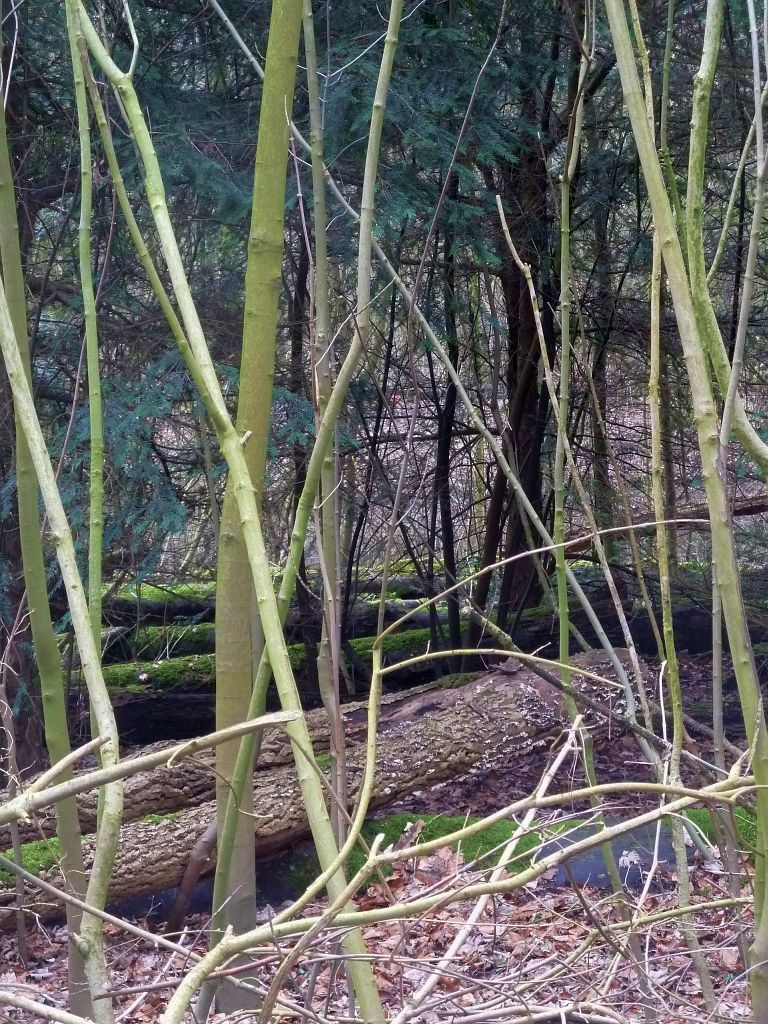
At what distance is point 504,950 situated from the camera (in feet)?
11.5

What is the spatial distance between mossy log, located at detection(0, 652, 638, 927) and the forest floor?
18 centimetres

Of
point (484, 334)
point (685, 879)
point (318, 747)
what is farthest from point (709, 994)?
point (484, 334)

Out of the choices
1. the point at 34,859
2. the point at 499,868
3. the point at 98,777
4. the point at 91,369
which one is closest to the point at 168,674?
the point at 34,859

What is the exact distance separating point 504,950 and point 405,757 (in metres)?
1.44

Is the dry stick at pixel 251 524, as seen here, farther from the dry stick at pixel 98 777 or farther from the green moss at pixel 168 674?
the green moss at pixel 168 674

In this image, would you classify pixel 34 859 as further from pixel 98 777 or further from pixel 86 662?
pixel 98 777

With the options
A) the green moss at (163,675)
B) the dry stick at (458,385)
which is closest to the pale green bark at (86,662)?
the dry stick at (458,385)

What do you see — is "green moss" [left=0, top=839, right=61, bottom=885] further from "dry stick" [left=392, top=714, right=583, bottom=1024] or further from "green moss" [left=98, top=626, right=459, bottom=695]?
"dry stick" [left=392, top=714, right=583, bottom=1024]

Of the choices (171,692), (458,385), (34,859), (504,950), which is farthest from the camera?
(171,692)

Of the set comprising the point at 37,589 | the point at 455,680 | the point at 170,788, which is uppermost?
the point at 37,589

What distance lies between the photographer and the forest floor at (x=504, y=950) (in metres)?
1.95

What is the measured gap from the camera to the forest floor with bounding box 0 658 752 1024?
6.41 ft

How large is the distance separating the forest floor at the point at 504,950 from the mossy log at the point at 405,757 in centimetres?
18

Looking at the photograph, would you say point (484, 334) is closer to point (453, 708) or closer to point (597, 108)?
point (597, 108)
